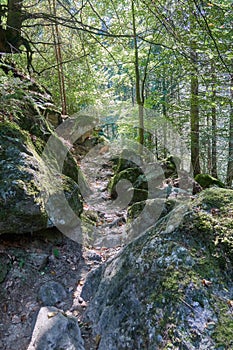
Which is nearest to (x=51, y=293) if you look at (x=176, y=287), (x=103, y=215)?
(x=176, y=287)

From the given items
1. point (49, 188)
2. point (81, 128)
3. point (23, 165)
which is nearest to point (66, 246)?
point (49, 188)

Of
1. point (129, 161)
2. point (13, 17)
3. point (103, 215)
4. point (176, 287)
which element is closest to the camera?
point (176, 287)

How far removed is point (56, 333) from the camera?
199 centimetres

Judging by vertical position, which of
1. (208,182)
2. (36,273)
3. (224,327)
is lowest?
(208,182)

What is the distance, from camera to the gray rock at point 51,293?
2666mm

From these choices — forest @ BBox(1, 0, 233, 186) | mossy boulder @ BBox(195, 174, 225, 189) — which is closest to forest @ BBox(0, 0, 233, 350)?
forest @ BBox(1, 0, 233, 186)

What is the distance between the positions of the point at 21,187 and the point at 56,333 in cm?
159

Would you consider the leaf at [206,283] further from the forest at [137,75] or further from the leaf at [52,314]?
the forest at [137,75]

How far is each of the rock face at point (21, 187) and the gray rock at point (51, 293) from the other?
691 mm

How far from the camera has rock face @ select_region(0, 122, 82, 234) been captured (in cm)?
284

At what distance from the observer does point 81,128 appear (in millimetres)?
10633

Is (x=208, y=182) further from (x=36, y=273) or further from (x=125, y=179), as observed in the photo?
(x=36, y=273)

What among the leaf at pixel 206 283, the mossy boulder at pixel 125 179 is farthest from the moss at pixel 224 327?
the mossy boulder at pixel 125 179

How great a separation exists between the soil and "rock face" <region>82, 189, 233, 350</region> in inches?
15.4
